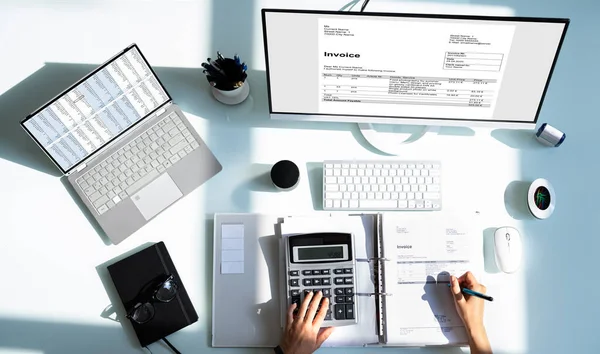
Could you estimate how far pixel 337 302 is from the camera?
46.3 inches

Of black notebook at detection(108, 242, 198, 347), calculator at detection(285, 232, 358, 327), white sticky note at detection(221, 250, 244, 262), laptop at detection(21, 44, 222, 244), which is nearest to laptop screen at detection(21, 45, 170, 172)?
laptop at detection(21, 44, 222, 244)

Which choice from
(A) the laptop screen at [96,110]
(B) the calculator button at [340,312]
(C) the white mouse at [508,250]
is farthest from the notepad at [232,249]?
(C) the white mouse at [508,250]

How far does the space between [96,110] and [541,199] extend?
1.05 meters

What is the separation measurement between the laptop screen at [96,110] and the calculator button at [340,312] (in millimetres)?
637

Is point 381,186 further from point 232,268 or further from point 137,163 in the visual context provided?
point 137,163

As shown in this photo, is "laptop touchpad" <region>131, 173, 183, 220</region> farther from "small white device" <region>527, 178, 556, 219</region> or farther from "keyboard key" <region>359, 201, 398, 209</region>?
"small white device" <region>527, 178, 556, 219</region>

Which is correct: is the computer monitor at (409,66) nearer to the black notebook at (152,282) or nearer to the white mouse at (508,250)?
the white mouse at (508,250)

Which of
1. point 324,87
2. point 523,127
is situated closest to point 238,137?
point 324,87

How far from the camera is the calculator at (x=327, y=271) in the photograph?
1173mm

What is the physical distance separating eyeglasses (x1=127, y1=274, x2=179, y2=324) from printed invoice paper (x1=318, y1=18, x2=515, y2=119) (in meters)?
0.53

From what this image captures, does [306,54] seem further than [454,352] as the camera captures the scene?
No

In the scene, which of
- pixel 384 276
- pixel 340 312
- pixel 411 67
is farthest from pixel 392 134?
pixel 340 312

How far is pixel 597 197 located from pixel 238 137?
876 millimetres

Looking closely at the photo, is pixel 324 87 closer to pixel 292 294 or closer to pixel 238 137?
pixel 238 137
